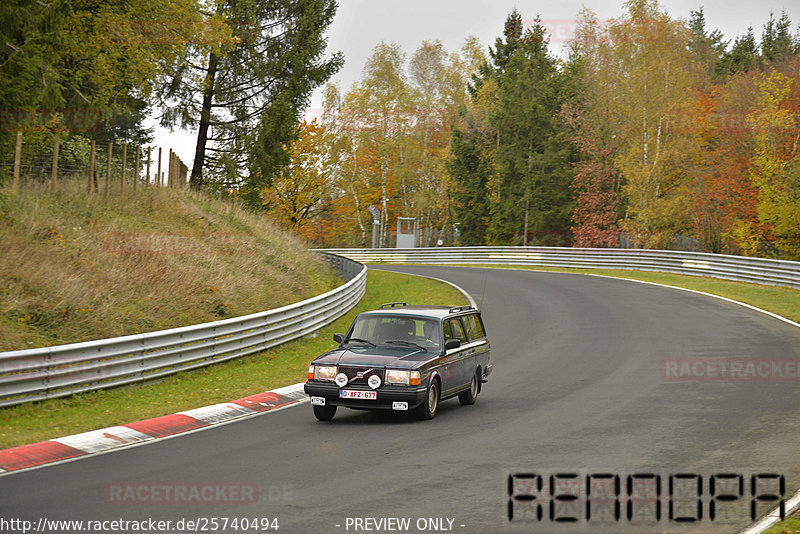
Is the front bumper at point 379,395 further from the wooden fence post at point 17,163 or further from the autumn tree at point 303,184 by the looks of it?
the autumn tree at point 303,184

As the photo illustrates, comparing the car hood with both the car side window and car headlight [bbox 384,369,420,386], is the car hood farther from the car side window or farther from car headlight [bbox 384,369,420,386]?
the car side window

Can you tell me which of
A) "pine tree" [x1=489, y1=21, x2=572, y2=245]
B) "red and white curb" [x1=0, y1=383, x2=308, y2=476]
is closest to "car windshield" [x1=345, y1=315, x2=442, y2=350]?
"red and white curb" [x1=0, y1=383, x2=308, y2=476]

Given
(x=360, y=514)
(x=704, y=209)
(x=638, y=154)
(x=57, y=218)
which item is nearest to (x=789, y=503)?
(x=360, y=514)

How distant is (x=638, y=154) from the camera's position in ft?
176

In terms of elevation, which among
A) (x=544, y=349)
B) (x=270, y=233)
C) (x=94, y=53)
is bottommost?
(x=544, y=349)

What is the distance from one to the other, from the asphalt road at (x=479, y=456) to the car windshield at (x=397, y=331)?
120cm

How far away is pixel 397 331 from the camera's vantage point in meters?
13.5

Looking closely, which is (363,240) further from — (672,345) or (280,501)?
(280,501)

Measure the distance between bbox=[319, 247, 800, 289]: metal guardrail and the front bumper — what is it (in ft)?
87.8

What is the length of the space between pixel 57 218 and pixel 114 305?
5.34 m

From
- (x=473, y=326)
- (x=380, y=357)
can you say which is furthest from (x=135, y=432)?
(x=473, y=326)

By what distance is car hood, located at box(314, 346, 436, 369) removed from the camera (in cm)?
1223

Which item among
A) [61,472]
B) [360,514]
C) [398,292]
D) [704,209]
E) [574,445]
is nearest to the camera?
[360,514]

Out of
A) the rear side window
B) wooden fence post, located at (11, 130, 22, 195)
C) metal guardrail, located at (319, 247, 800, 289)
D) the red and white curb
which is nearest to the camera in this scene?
the red and white curb
